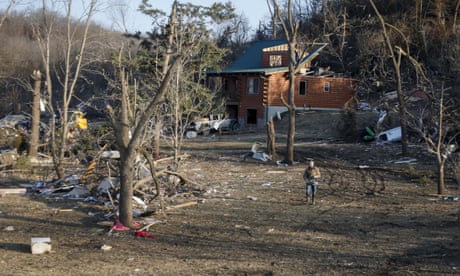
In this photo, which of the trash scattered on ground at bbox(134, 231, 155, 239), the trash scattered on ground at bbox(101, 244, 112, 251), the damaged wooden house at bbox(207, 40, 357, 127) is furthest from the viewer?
the damaged wooden house at bbox(207, 40, 357, 127)

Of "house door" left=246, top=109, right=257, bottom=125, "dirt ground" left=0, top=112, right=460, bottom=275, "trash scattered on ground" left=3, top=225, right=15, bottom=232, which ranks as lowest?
"trash scattered on ground" left=3, top=225, right=15, bottom=232

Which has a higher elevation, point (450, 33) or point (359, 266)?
point (450, 33)

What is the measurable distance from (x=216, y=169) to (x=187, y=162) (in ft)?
7.98

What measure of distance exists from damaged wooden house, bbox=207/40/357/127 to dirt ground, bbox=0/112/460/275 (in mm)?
20839

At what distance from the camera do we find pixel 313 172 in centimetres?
1362

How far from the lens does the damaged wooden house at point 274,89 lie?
39875mm

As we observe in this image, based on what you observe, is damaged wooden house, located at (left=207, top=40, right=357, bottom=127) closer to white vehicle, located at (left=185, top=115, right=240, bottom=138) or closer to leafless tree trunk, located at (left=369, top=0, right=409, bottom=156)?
white vehicle, located at (left=185, top=115, right=240, bottom=138)

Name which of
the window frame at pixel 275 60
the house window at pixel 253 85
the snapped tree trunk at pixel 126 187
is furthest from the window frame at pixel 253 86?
the snapped tree trunk at pixel 126 187

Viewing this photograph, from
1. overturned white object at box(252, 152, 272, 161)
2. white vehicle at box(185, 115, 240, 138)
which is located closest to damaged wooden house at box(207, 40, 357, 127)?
white vehicle at box(185, 115, 240, 138)

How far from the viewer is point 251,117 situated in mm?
41531

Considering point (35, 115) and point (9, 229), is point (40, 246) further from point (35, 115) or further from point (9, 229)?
point (35, 115)

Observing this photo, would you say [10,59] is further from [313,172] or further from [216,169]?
[313,172]

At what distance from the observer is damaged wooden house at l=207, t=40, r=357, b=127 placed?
39875mm

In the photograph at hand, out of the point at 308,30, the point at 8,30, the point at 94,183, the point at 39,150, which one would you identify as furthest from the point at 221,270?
the point at 308,30
